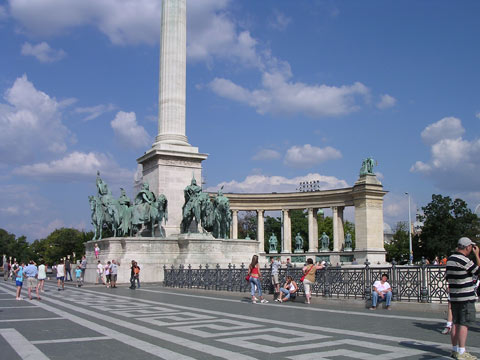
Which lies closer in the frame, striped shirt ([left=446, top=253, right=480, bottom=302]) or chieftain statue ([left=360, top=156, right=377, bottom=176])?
striped shirt ([left=446, top=253, right=480, bottom=302])

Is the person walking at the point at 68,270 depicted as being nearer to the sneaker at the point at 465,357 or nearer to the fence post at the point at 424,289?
the fence post at the point at 424,289

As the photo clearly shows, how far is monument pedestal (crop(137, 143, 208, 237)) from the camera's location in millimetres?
35688

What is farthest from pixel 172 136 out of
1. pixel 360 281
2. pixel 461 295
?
pixel 461 295

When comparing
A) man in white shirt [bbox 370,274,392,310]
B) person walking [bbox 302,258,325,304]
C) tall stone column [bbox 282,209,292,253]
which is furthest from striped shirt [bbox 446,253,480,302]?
tall stone column [bbox 282,209,292,253]

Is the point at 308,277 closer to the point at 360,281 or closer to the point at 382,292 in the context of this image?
the point at 360,281

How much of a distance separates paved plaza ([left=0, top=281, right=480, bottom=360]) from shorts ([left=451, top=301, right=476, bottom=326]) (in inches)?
29.8

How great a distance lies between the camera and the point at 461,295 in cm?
857

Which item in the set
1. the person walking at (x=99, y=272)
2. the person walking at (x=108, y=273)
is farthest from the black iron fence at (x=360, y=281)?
the person walking at (x=99, y=272)

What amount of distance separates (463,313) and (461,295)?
336mm

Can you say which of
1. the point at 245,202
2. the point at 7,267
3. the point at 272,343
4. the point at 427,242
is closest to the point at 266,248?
the point at 245,202

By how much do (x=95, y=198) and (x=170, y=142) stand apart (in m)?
6.78

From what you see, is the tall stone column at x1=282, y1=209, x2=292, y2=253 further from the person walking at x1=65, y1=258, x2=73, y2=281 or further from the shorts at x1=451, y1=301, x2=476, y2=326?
the shorts at x1=451, y1=301, x2=476, y2=326

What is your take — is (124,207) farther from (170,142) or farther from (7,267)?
(7,267)

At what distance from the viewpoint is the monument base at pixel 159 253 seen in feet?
105
